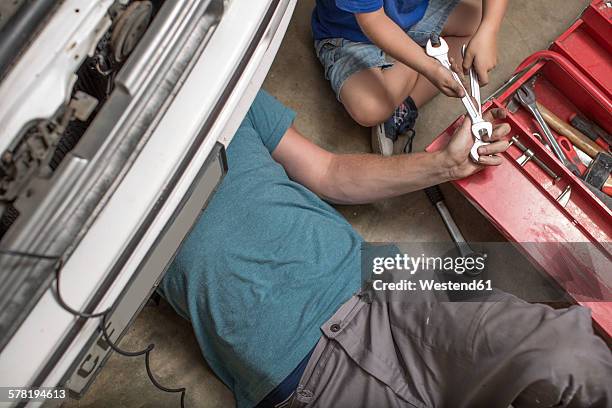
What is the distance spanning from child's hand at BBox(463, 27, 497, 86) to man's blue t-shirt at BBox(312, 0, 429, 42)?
7.5 inches

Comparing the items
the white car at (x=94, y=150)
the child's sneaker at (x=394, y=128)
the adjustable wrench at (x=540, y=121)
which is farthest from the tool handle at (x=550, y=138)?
the white car at (x=94, y=150)

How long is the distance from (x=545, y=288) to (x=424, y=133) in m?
0.52

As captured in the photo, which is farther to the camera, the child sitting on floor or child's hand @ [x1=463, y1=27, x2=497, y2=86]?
the child sitting on floor

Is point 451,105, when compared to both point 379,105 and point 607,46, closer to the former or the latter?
point 379,105

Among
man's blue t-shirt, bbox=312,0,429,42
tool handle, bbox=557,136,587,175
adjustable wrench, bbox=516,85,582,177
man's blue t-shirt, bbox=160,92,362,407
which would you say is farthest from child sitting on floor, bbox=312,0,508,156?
man's blue t-shirt, bbox=160,92,362,407

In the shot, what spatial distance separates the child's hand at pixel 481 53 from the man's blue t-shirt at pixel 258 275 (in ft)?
1.63

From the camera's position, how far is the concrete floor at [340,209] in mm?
1494

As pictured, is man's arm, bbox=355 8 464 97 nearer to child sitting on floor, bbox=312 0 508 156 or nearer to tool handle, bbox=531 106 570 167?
child sitting on floor, bbox=312 0 508 156

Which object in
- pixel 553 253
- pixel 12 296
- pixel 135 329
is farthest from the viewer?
pixel 135 329

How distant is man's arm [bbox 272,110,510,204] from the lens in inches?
52.4

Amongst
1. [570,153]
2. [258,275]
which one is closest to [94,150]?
[258,275]

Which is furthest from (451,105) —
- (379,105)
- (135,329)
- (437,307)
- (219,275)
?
(135,329)

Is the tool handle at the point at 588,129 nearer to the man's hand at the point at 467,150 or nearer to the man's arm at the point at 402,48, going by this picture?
the man's hand at the point at 467,150

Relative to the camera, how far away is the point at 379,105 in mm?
1567
